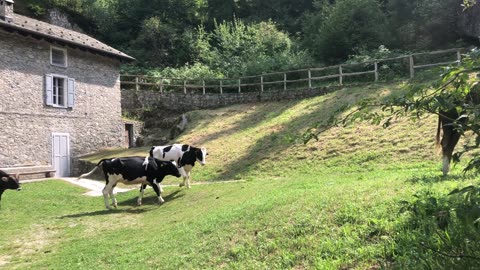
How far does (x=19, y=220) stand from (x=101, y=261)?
15.2 feet

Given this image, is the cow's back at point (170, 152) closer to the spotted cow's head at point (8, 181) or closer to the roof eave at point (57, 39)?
the spotted cow's head at point (8, 181)

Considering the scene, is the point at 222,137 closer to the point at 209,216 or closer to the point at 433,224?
the point at 209,216

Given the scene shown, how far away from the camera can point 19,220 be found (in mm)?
9430

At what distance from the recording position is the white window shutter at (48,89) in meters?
18.7

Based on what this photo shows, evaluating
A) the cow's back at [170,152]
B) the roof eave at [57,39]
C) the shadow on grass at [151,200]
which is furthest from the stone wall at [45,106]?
the shadow on grass at [151,200]

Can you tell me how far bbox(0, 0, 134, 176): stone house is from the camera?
17.3m

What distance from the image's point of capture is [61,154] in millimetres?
19422

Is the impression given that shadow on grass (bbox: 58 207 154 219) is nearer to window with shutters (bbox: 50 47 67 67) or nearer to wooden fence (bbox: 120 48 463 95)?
window with shutters (bbox: 50 47 67 67)

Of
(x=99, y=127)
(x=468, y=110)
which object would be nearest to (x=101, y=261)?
(x=468, y=110)

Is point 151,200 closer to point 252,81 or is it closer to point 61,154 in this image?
point 61,154

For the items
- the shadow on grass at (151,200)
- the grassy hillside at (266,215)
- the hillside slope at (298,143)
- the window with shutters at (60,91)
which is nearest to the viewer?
the grassy hillside at (266,215)

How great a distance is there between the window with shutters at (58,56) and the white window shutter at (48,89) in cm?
81

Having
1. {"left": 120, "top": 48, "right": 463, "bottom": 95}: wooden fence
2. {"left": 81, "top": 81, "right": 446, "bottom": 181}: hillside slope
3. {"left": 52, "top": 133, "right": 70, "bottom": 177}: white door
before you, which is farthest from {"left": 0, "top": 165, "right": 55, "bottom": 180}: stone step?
{"left": 120, "top": 48, "right": 463, "bottom": 95}: wooden fence

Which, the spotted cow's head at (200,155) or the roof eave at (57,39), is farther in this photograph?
the roof eave at (57,39)
